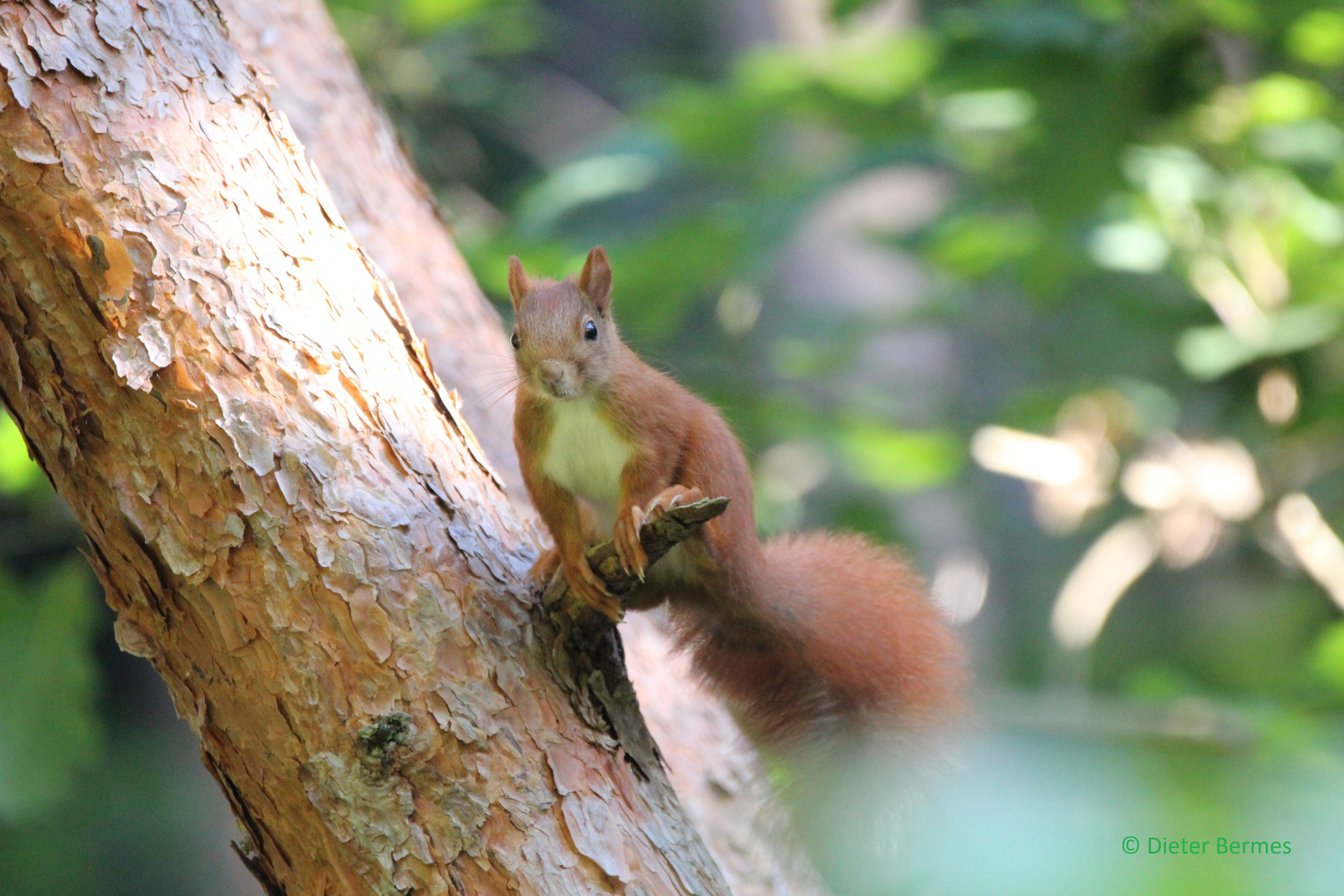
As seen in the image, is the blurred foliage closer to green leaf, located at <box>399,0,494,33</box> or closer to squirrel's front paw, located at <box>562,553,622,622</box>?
green leaf, located at <box>399,0,494,33</box>

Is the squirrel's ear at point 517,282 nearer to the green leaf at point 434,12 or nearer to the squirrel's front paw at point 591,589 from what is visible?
the squirrel's front paw at point 591,589

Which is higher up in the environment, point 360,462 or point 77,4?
point 77,4

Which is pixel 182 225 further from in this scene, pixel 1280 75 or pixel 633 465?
pixel 1280 75

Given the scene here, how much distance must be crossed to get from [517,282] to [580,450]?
0.26 metres

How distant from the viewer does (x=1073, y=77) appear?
2562mm

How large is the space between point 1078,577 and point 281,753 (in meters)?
2.80

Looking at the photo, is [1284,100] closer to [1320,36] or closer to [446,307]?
[1320,36]

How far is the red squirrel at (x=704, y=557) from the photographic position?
151 centimetres

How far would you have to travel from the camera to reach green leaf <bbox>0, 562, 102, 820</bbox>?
2.43 meters

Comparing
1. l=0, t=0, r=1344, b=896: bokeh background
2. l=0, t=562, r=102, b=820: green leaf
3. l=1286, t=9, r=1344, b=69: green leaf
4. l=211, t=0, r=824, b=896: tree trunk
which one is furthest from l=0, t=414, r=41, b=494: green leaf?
l=1286, t=9, r=1344, b=69: green leaf

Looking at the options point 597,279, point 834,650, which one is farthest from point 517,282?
point 834,650

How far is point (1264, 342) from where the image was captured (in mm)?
2658

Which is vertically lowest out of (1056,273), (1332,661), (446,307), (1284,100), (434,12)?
(1332,661)

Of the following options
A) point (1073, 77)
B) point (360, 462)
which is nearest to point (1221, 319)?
point (1073, 77)
